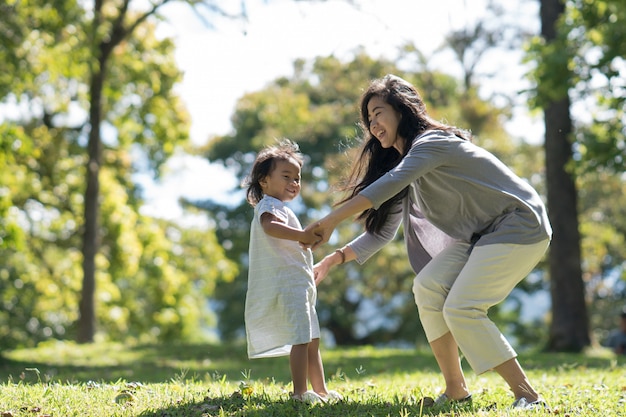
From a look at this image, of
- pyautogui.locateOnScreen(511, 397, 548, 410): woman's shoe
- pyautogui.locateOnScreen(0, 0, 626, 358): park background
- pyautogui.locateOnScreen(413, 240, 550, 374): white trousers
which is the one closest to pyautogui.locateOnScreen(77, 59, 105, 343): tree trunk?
pyautogui.locateOnScreen(0, 0, 626, 358): park background

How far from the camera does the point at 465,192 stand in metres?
4.59

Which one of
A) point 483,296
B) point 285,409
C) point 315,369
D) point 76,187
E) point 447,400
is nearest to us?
point 285,409

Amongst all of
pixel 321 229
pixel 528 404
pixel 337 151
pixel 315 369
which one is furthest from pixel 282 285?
pixel 337 151

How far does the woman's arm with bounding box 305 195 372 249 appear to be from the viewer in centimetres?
434

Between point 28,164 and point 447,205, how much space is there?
58.0 feet

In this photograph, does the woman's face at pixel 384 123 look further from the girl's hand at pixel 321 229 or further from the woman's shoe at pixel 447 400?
the woman's shoe at pixel 447 400

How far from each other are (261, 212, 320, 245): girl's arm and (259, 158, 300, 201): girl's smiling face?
272 millimetres

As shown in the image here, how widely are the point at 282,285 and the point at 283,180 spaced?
0.67 metres

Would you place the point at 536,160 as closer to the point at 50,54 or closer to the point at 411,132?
the point at 50,54

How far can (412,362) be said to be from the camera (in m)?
10.6

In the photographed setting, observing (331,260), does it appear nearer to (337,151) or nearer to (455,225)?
(455,225)

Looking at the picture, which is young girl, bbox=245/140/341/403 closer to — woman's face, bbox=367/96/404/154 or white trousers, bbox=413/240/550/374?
woman's face, bbox=367/96/404/154

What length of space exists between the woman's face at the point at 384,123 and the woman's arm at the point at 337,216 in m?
0.59

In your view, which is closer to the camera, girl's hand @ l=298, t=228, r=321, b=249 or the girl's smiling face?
girl's hand @ l=298, t=228, r=321, b=249
